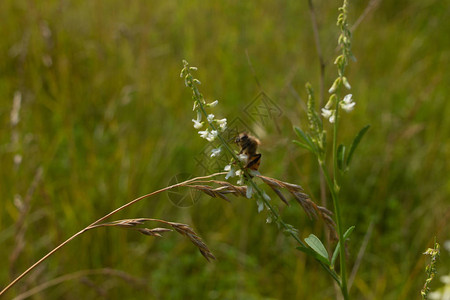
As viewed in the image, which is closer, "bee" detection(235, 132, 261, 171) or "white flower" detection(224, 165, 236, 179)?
"white flower" detection(224, 165, 236, 179)

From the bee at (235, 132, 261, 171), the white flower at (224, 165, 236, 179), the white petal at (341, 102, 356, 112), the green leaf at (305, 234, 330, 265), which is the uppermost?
the white petal at (341, 102, 356, 112)

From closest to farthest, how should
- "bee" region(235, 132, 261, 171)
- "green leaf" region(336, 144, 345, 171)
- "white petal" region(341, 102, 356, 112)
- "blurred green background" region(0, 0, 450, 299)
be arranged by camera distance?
1. "white petal" region(341, 102, 356, 112)
2. "green leaf" region(336, 144, 345, 171)
3. "bee" region(235, 132, 261, 171)
4. "blurred green background" region(0, 0, 450, 299)

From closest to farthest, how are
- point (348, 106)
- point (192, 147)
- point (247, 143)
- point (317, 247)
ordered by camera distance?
point (348, 106), point (317, 247), point (247, 143), point (192, 147)

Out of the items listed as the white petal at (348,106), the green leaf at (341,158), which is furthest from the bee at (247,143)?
the white petal at (348,106)

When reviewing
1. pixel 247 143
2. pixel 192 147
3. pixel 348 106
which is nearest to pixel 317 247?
pixel 348 106

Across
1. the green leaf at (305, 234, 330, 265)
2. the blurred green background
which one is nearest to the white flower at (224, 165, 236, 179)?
the green leaf at (305, 234, 330, 265)

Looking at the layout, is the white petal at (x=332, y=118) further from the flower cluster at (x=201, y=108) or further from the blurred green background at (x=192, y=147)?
the blurred green background at (x=192, y=147)

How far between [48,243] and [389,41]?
420cm

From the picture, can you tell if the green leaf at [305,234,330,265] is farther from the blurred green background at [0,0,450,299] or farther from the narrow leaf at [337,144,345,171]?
the blurred green background at [0,0,450,299]

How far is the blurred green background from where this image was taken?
2990 mm

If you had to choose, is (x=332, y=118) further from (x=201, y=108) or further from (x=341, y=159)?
(x=201, y=108)

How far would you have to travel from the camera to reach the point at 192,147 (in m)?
3.85

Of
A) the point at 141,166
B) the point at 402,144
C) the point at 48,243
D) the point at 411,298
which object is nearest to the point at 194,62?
the point at 141,166

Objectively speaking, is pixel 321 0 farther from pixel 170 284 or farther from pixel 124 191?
pixel 170 284
